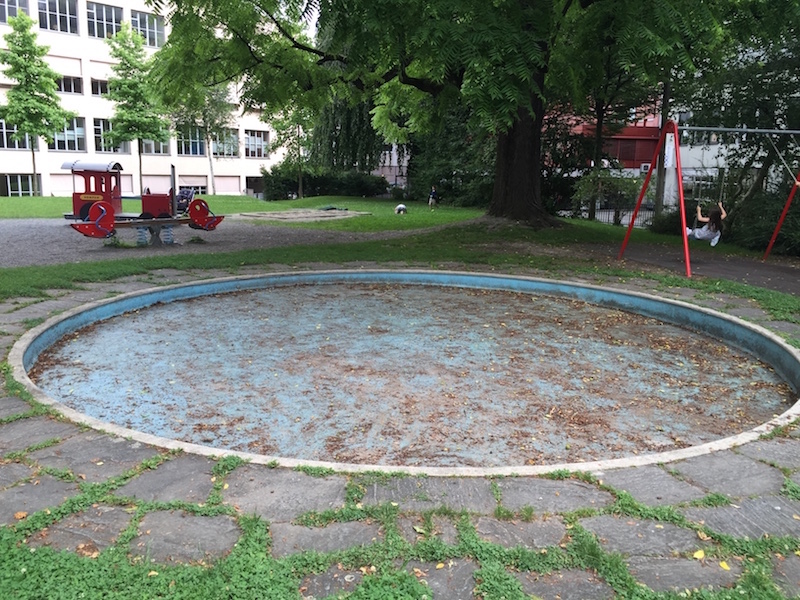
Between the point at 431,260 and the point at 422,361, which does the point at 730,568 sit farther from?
the point at 431,260

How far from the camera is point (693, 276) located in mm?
11086

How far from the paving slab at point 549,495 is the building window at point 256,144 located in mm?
53301

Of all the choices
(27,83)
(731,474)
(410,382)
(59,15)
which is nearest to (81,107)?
(59,15)

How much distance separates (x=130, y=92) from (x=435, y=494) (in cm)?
3702

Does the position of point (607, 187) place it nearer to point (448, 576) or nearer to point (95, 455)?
point (95, 455)

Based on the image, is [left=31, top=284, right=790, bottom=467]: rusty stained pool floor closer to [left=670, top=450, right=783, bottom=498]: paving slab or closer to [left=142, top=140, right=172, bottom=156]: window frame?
[left=670, top=450, right=783, bottom=498]: paving slab

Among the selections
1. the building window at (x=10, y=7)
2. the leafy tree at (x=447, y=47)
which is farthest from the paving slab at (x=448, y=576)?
the building window at (x=10, y=7)

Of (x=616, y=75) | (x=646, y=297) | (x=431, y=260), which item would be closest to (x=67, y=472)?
(x=646, y=297)

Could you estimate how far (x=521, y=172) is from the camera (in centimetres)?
1661

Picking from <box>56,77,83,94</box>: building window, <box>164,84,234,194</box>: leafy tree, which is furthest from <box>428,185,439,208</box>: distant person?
<box>56,77,83,94</box>: building window

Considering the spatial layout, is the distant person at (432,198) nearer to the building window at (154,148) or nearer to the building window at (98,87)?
the building window at (154,148)

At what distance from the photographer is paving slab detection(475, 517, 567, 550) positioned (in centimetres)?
291

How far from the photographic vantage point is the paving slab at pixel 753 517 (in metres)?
3.08

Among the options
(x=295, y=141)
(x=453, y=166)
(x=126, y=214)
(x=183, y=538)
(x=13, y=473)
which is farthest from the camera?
(x=295, y=141)
